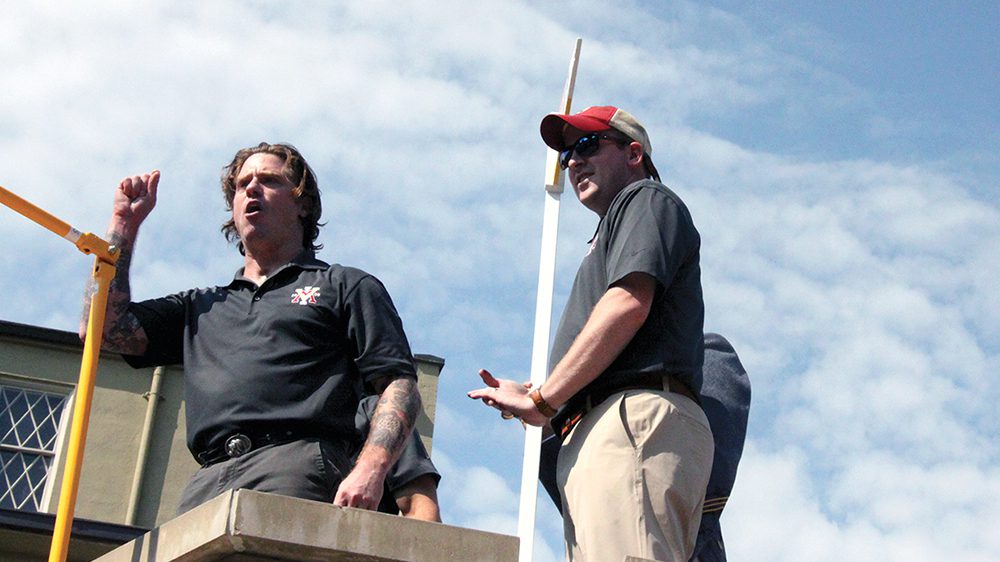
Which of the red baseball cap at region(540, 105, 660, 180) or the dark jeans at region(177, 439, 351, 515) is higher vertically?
the red baseball cap at region(540, 105, 660, 180)

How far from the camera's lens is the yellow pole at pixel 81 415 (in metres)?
4.04

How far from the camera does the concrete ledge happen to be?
11.7 ft

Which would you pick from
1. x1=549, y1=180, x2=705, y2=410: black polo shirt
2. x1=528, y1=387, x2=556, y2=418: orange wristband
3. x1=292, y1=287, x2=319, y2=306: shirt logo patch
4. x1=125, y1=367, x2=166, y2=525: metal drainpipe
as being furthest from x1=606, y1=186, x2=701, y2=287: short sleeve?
x1=125, y1=367, x2=166, y2=525: metal drainpipe

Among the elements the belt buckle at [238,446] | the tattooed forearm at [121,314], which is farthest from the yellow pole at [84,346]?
the belt buckle at [238,446]

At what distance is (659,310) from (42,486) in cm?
1363

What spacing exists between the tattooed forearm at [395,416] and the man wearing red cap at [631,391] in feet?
0.66

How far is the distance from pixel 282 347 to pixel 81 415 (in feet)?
2.14

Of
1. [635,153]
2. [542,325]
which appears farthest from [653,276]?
[542,325]

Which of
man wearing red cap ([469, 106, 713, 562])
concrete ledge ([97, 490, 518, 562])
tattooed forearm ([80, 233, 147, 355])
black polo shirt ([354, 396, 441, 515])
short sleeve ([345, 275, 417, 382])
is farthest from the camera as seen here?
black polo shirt ([354, 396, 441, 515])

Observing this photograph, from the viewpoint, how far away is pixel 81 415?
14.1 ft

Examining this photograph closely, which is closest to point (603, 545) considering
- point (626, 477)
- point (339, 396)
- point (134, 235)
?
point (626, 477)

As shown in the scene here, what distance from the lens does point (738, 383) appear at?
18.4ft

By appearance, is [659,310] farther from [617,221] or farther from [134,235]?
[134,235]

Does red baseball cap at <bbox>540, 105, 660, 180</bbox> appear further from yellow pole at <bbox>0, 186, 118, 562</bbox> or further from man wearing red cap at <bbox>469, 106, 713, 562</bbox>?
yellow pole at <bbox>0, 186, 118, 562</bbox>
